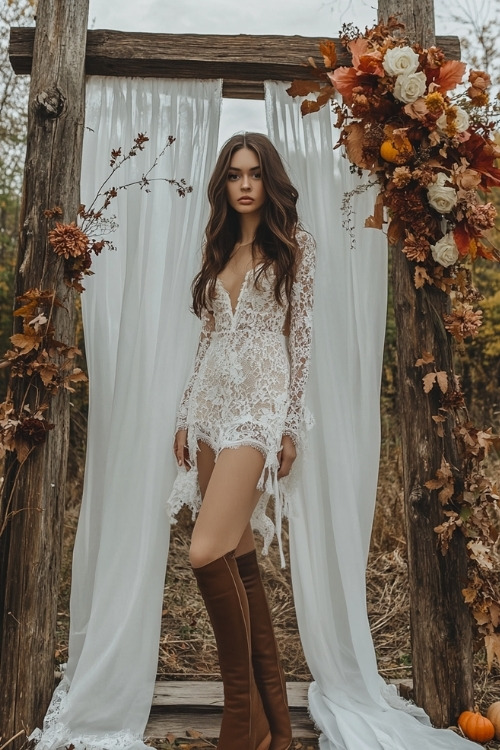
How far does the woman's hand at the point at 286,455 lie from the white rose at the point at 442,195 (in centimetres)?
102

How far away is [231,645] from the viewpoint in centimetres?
231

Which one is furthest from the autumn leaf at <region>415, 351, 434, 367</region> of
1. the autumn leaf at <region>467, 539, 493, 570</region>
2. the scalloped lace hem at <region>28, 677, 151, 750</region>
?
the scalloped lace hem at <region>28, 677, 151, 750</region>

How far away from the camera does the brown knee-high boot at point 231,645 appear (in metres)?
2.29

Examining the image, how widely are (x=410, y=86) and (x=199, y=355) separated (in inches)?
49.1

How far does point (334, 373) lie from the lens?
2967 millimetres

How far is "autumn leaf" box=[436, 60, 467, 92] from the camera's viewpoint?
260cm

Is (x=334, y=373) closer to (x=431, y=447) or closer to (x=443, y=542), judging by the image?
(x=431, y=447)

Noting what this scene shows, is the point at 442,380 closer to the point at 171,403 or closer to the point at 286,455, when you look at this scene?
the point at 286,455

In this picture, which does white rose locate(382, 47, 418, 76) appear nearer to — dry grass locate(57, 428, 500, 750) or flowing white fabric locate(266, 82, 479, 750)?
flowing white fabric locate(266, 82, 479, 750)

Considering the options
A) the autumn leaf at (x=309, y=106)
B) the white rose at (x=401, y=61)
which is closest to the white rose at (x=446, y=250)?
the white rose at (x=401, y=61)

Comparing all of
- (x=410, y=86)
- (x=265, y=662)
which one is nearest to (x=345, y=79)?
(x=410, y=86)

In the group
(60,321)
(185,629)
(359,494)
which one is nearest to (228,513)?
(359,494)

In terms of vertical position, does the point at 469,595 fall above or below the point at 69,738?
above

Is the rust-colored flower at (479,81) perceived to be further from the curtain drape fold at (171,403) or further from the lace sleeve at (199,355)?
the lace sleeve at (199,355)
